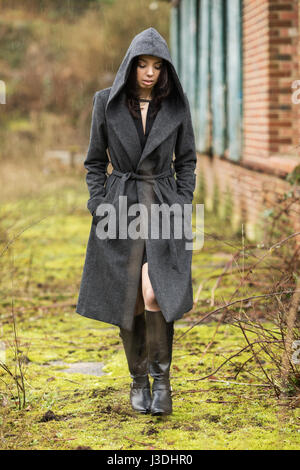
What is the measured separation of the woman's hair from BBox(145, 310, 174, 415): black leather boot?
40.1 inches

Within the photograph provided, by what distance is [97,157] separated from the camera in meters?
3.45

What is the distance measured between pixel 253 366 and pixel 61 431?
4.44ft

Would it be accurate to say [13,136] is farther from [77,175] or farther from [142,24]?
[77,175]

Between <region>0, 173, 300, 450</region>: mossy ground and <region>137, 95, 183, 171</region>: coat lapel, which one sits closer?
<region>0, 173, 300, 450</region>: mossy ground

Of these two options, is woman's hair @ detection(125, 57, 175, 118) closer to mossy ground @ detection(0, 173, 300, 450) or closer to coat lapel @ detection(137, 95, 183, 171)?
coat lapel @ detection(137, 95, 183, 171)

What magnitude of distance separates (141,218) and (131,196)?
0.41 feet

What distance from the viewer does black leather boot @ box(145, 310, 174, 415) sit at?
3301 mm

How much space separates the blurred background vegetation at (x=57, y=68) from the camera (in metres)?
20.6

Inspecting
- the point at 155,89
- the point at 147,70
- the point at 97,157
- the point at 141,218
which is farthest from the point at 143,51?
the point at 141,218

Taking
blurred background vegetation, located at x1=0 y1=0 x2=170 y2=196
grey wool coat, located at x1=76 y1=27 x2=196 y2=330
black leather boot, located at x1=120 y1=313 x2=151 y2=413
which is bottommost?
black leather boot, located at x1=120 y1=313 x2=151 y2=413

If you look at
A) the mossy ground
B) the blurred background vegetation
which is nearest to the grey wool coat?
the mossy ground

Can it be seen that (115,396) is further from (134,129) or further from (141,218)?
(134,129)

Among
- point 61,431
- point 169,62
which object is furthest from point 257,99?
point 61,431

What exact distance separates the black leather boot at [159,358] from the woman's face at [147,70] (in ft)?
3.66
